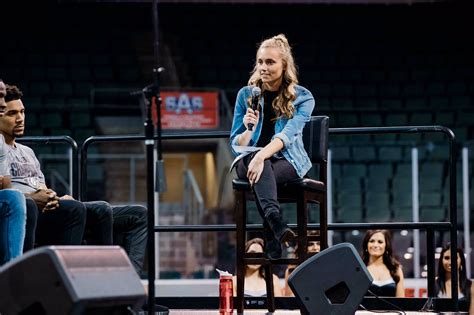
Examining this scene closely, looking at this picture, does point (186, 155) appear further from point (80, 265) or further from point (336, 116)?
point (80, 265)

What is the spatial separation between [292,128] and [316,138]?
260 mm

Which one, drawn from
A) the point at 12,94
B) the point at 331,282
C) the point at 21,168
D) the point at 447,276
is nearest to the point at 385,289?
the point at 447,276

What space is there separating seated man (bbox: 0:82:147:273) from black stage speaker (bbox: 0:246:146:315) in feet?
2.49

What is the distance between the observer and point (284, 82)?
4.37m

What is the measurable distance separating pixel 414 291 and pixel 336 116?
3.97 metres

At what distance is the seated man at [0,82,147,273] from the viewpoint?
4020mm

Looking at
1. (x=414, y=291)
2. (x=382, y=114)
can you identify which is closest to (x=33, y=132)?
(x=382, y=114)

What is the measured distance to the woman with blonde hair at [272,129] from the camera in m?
4.12

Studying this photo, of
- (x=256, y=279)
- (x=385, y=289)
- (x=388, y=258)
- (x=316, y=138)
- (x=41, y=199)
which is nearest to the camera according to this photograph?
(x=41, y=199)

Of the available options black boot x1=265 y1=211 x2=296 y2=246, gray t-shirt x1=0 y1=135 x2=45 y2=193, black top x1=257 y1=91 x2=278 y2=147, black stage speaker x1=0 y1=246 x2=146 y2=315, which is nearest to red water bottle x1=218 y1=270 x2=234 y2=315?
black boot x1=265 y1=211 x2=296 y2=246

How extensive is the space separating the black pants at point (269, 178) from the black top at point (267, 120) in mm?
107

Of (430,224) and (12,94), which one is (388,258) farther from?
(12,94)

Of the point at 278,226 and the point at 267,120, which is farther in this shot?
the point at 267,120

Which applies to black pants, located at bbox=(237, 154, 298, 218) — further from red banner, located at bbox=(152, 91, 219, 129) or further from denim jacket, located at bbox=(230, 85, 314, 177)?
red banner, located at bbox=(152, 91, 219, 129)
